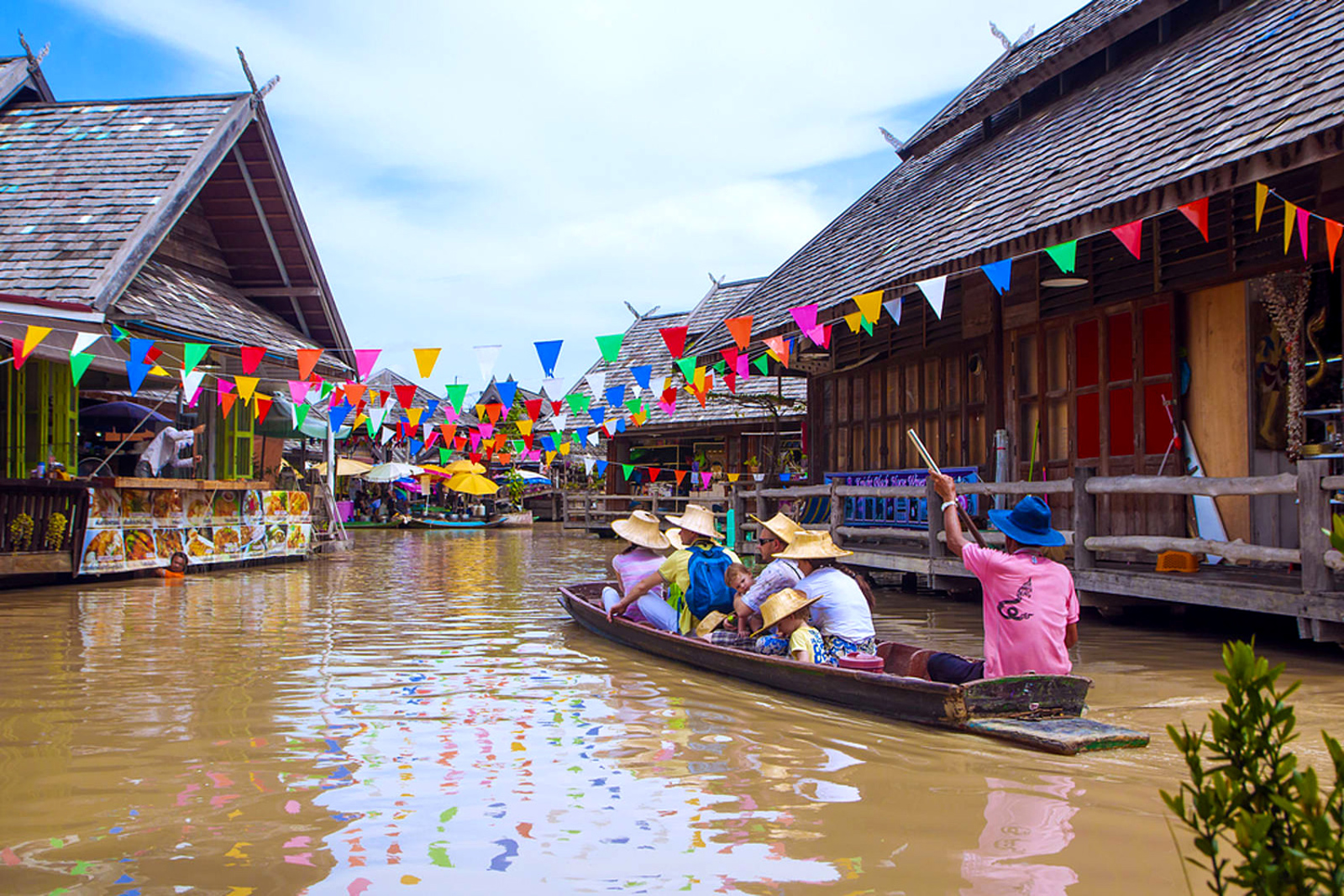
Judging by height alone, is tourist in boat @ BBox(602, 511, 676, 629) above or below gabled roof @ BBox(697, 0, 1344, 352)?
below

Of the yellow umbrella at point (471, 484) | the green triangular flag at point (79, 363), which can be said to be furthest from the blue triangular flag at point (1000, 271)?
the yellow umbrella at point (471, 484)

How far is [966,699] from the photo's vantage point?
5.93m

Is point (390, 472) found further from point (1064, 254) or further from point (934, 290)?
point (1064, 254)

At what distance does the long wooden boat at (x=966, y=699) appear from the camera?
5.63 metres

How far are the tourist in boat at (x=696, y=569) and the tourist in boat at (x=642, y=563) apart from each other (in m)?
0.34

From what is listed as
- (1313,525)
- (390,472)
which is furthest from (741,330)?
(390,472)

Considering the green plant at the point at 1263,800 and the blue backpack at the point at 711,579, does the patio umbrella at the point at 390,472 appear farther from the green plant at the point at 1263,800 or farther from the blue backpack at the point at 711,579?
the green plant at the point at 1263,800

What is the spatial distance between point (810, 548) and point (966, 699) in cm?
170

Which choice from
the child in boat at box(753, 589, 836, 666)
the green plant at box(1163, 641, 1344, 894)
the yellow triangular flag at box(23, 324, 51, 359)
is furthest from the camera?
the yellow triangular flag at box(23, 324, 51, 359)

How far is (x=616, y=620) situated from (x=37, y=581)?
8.78 meters

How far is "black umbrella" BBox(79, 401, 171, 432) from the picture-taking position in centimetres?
1620

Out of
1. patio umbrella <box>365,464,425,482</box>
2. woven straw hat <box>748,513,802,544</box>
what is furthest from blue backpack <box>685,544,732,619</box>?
patio umbrella <box>365,464,425,482</box>

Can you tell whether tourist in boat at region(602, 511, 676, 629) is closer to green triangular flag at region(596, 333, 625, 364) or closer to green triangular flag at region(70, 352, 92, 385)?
green triangular flag at region(596, 333, 625, 364)

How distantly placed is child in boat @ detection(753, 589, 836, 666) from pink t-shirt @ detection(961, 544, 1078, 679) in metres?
1.23
